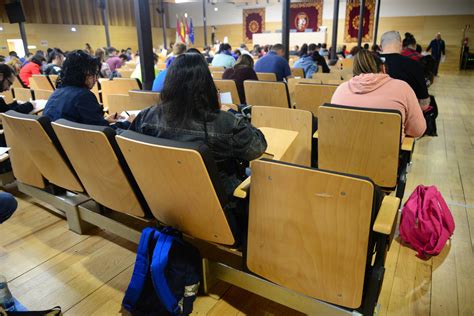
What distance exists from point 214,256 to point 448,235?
135 cm

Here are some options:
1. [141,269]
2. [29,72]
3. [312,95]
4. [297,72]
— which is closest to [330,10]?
[297,72]

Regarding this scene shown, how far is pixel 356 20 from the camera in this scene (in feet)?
53.3

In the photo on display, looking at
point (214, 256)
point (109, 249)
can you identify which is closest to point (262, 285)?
point (214, 256)

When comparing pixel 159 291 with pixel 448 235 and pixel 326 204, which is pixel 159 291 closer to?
pixel 326 204

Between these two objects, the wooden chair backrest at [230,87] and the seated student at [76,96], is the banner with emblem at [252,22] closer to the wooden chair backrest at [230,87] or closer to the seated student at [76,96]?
the wooden chair backrest at [230,87]

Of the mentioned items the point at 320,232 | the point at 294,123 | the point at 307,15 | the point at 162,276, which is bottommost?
the point at 162,276

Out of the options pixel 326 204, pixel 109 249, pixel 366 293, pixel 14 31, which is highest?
pixel 14 31

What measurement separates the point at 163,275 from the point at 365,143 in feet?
4.44

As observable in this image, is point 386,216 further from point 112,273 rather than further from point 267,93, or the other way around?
point 267,93

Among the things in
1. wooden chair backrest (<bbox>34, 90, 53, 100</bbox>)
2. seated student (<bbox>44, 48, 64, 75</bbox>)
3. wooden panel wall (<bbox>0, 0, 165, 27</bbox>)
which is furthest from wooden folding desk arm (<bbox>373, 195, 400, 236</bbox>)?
wooden panel wall (<bbox>0, 0, 165, 27</bbox>)

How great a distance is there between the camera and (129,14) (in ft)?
57.0

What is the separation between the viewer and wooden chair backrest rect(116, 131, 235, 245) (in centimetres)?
121

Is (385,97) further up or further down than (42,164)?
further up

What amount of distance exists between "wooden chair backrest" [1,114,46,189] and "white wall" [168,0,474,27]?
54.6ft
